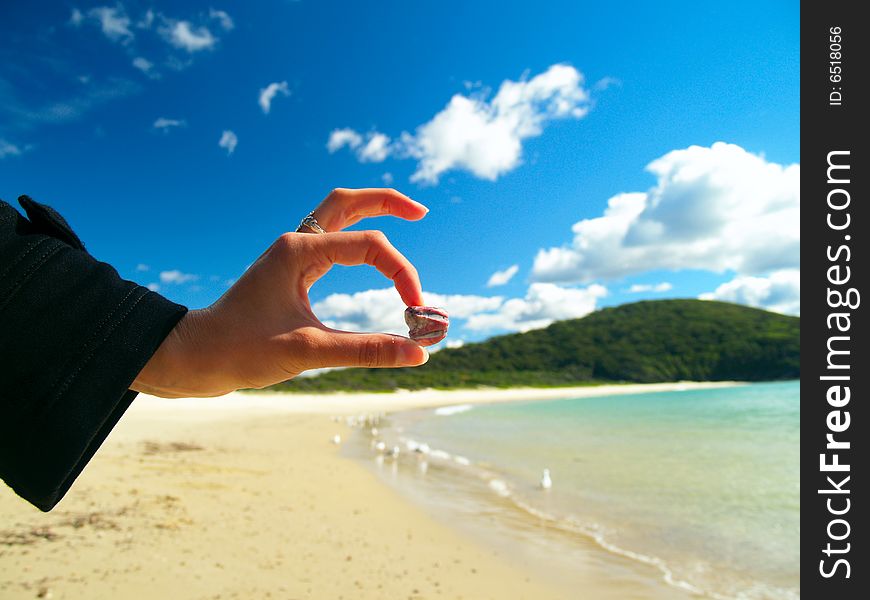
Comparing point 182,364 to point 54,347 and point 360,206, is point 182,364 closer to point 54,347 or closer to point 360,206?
point 54,347

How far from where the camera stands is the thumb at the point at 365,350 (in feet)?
3.94

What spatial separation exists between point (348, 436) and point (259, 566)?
60.3ft

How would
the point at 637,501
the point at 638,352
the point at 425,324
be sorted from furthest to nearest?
the point at 638,352 → the point at 637,501 → the point at 425,324

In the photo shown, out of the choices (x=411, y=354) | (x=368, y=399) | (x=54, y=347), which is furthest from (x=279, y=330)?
(x=368, y=399)

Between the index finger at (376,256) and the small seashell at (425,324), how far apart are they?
0.04 metres

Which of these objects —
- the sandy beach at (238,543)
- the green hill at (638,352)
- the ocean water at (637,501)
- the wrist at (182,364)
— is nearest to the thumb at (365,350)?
the wrist at (182,364)

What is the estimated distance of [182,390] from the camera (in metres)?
1.13

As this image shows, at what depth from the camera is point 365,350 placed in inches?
48.6

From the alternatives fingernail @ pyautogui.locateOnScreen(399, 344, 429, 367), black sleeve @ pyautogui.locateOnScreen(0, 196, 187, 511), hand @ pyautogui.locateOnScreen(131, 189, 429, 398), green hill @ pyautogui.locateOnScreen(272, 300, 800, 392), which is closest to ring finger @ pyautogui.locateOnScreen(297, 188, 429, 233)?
hand @ pyautogui.locateOnScreen(131, 189, 429, 398)

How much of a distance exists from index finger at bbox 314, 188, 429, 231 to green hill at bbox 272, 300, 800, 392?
3363 inches

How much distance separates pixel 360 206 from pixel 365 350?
1.75 feet

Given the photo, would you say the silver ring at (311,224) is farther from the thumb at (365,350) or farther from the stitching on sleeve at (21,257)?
the stitching on sleeve at (21,257)
